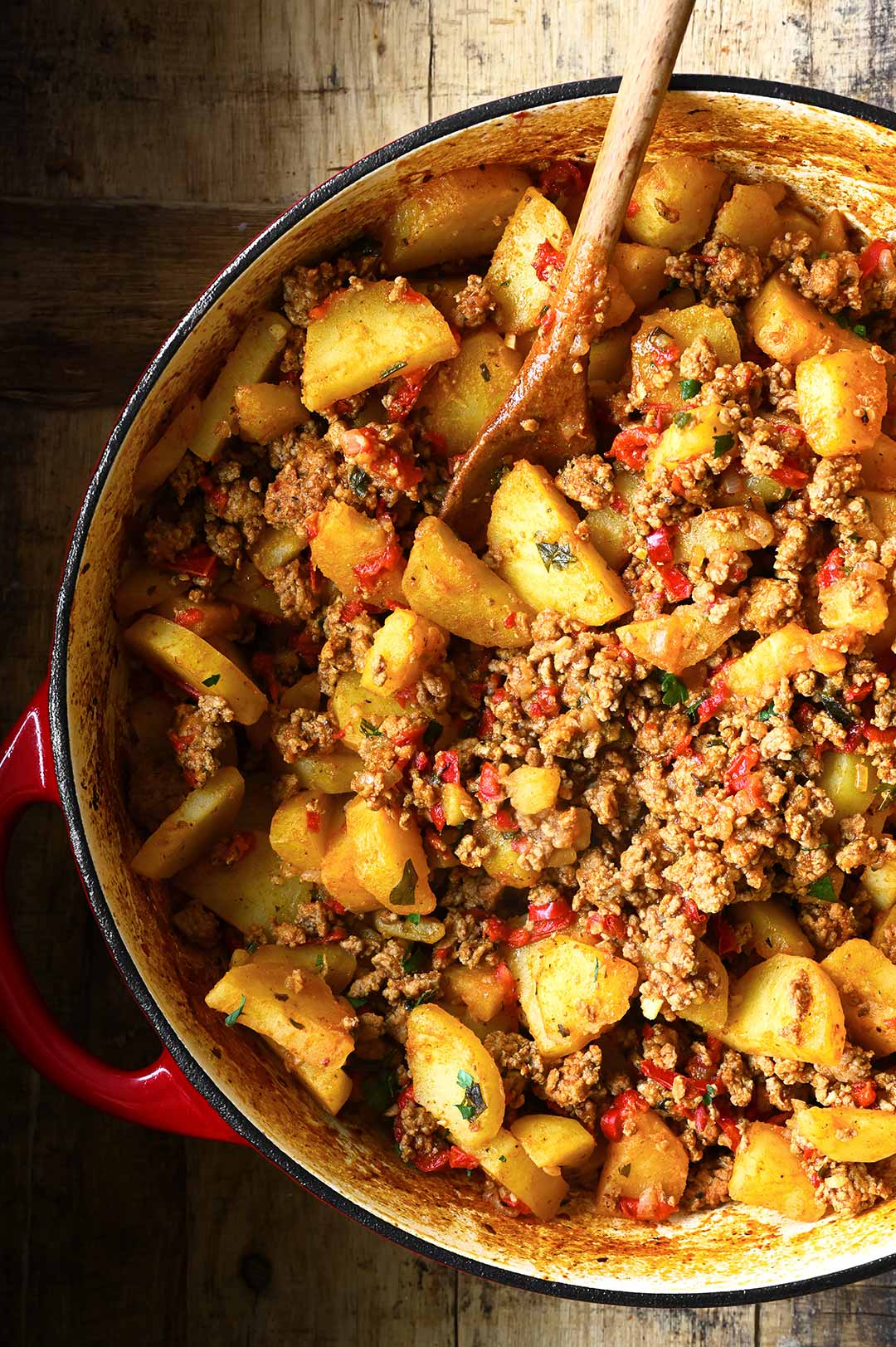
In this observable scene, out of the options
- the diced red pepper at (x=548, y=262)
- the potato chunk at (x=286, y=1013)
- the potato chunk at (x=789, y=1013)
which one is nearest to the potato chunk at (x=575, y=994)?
the potato chunk at (x=789, y=1013)

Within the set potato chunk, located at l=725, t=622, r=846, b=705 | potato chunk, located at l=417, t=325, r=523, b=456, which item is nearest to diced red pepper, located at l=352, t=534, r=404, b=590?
potato chunk, located at l=417, t=325, r=523, b=456

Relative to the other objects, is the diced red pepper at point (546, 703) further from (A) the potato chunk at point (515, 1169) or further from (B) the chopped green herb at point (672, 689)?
(A) the potato chunk at point (515, 1169)

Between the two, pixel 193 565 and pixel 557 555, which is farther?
pixel 193 565

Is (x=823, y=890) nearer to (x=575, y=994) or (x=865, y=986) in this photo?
(x=865, y=986)

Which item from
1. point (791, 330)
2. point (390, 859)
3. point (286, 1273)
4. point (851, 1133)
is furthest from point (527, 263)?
point (286, 1273)

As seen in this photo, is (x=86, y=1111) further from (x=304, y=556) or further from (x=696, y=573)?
(x=696, y=573)

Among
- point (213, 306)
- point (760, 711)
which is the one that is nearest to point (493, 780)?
point (760, 711)

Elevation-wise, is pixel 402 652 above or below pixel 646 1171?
above
